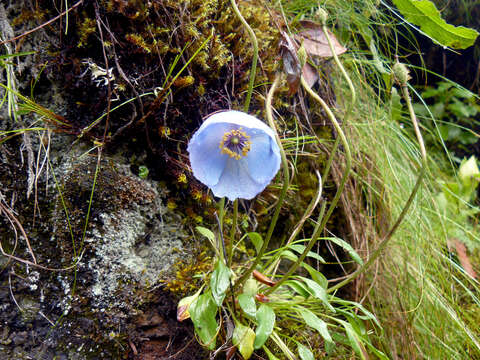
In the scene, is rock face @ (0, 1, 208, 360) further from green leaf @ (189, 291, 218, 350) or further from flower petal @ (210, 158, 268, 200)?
flower petal @ (210, 158, 268, 200)

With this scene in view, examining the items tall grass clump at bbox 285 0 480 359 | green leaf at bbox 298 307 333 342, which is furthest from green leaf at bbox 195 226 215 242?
tall grass clump at bbox 285 0 480 359

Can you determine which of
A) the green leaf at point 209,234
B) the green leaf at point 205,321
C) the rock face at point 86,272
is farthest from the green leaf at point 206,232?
the green leaf at point 205,321

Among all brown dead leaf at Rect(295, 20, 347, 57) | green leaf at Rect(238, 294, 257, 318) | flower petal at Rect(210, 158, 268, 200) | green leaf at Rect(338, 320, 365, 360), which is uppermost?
brown dead leaf at Rect(295, 20, 347, 57)

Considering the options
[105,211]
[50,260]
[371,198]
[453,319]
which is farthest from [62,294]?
[453,319]

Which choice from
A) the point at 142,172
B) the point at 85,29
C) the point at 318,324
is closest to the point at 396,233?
the point at 318,324

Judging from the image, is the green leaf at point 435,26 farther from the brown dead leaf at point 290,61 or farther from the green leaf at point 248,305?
the green leaf at point 248,305
